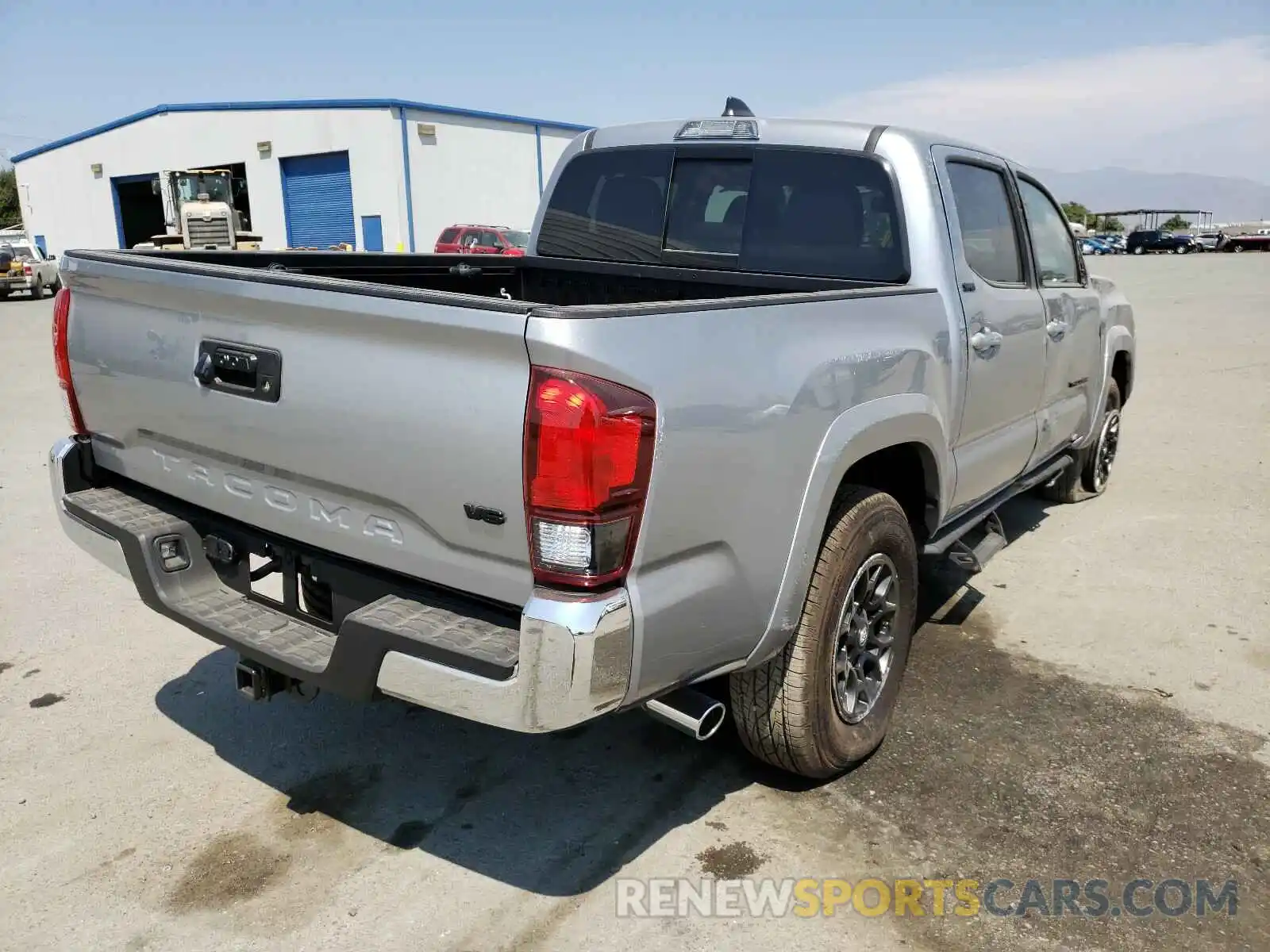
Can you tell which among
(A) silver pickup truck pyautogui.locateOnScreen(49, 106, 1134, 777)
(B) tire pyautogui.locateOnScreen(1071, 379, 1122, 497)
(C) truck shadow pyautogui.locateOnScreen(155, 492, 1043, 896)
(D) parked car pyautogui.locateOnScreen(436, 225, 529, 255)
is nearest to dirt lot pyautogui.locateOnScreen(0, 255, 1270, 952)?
(C) truck shadow pyautogui.locateOnScreen(155, 492, 1043, 896)

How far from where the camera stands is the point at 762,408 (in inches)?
100

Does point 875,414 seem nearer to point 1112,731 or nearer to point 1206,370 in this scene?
point 1112,731

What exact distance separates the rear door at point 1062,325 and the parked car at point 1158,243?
2223 inches

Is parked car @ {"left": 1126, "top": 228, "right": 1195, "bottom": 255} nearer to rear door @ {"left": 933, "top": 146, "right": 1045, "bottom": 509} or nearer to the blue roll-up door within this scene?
the blue roll-up door

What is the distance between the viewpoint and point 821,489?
9.12ft

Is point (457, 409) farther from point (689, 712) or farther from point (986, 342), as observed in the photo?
point (986, 342)

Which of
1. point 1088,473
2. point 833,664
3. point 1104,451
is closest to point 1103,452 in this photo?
point 1104,451

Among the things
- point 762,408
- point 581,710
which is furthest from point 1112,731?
point 581,710

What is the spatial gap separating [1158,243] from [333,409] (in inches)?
2442

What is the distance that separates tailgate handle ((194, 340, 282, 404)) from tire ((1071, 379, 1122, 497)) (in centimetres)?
529

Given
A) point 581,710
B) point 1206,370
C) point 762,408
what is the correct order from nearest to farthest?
point 581,710
point 762,408
point 1206,370

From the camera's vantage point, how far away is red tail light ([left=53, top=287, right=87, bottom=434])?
11.0 ft

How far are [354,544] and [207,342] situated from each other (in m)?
0.73

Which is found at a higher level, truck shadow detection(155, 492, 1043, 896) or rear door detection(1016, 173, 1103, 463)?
rear door detection(1016, 173, 1103, 463)
